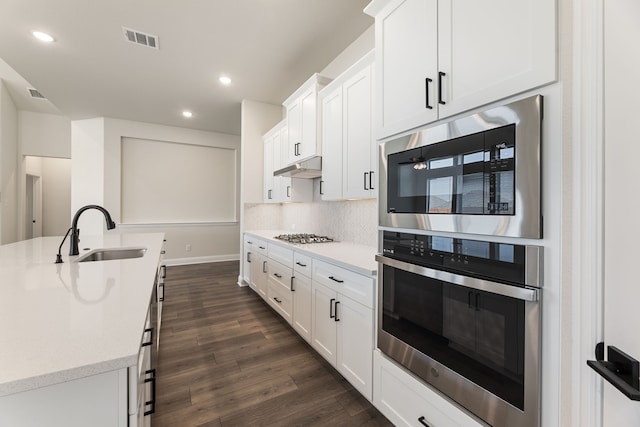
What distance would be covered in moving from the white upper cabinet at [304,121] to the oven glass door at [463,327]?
1802 mm

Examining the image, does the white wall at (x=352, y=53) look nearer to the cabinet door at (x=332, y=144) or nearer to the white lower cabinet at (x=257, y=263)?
the cabinet door at (x=332, y=144)

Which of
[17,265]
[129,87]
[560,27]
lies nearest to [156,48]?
[129,87]

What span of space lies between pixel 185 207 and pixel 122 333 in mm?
6033

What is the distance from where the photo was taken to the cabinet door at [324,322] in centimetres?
204

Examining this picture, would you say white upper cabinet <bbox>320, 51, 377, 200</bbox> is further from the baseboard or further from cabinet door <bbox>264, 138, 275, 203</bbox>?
the baseboard

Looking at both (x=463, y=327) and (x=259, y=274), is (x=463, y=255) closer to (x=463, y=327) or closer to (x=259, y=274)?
(x=463, y=327)

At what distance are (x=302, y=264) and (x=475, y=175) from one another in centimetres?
172

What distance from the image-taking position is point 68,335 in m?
0.76

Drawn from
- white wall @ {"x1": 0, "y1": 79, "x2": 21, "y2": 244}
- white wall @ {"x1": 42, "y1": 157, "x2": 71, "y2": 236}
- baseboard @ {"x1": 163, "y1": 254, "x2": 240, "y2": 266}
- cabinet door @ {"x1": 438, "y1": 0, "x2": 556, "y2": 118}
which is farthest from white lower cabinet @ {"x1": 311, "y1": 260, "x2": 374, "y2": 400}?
white wall @ {"x1": 42, "y1": 157, "x2": 71, "y2": 236}

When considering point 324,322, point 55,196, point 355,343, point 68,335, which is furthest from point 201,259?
point 68,335

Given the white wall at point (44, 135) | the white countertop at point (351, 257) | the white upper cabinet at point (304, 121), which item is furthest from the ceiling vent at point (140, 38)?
the white wall at point (44, 135)

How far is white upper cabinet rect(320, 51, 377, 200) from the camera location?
82.9 inches

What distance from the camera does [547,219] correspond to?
864mm

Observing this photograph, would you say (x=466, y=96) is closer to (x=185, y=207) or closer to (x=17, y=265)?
(x=17, y=265)
